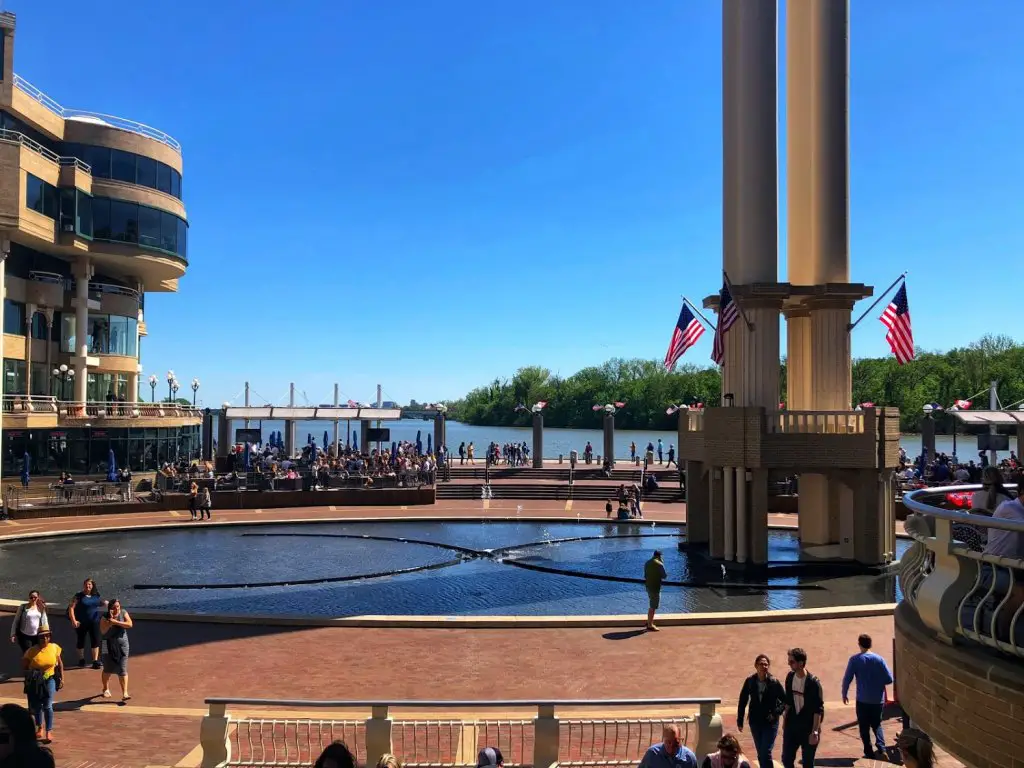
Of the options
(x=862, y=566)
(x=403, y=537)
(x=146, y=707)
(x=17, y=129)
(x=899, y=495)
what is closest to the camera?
(x=146, y=707)

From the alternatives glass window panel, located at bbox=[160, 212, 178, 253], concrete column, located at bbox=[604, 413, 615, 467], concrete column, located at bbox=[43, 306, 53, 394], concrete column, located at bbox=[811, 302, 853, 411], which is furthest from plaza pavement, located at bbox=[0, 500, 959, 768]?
glass window panel, located at bbox=[160, 212, 178, 253]

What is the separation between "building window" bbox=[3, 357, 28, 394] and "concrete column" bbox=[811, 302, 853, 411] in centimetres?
3930

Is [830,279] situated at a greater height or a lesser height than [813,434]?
greater

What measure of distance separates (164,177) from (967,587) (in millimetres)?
51685

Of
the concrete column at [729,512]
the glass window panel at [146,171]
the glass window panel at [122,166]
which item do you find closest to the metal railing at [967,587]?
the concrete column at [729,512]

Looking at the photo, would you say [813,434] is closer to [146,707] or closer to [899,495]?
[899,495]

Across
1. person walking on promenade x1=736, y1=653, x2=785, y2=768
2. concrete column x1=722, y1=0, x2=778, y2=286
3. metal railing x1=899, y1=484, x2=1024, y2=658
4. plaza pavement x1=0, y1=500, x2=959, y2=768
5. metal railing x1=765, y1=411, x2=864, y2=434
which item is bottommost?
plaza pavement x1=0, y1=500, x2=959, y2=768

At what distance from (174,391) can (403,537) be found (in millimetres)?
31334

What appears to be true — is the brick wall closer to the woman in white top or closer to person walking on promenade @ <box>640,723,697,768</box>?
person walking on promenade @ <box>640,723,697,768</box>

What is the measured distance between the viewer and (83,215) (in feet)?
145

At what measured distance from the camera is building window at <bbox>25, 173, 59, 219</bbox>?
39.5 metres

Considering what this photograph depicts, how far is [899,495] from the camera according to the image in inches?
1380

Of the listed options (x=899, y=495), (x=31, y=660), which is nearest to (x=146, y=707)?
(x=31, y=660)

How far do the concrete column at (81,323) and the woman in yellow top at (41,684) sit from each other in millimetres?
40733
